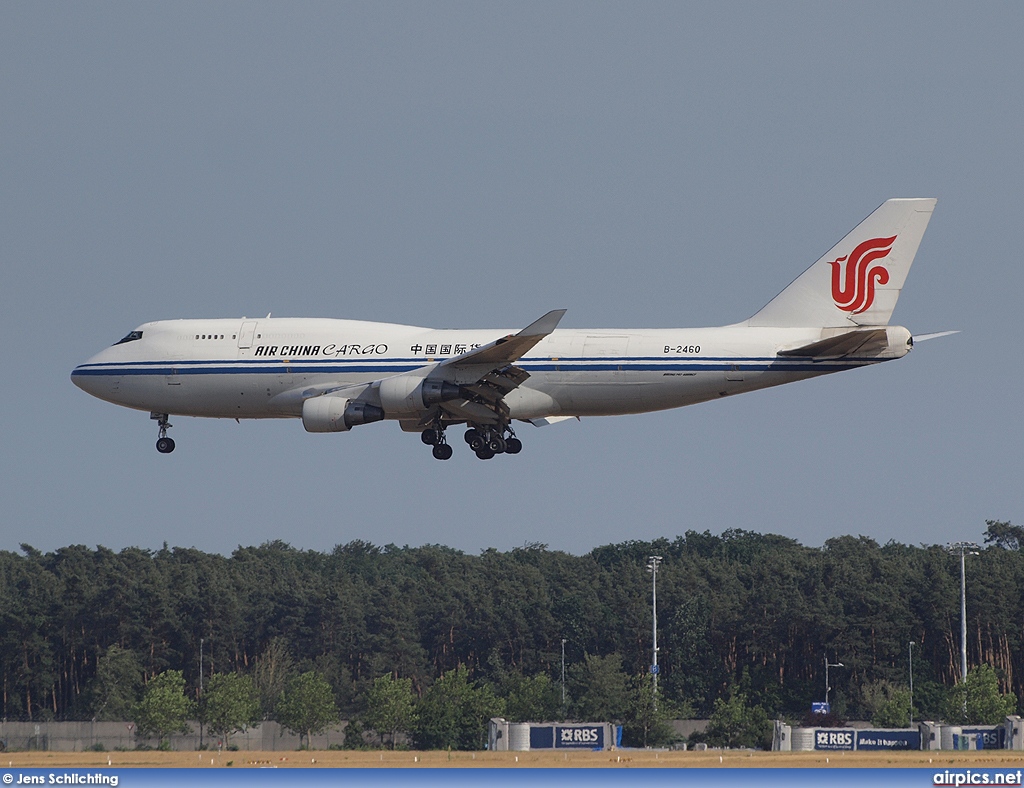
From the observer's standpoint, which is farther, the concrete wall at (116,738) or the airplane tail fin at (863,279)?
the concrete wall at (116,738)

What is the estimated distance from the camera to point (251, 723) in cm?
10125

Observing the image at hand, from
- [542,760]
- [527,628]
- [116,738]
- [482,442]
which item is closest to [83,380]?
[482,442]

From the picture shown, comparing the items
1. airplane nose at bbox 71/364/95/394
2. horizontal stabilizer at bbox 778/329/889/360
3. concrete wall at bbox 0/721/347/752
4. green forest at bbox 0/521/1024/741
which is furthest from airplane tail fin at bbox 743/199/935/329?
green forest at bbox 0/521/1024/741

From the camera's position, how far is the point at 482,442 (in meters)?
63.7

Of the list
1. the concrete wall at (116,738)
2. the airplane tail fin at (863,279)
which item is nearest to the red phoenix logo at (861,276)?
the airplane tail fin at (863,279)

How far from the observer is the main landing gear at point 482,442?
63.6 m

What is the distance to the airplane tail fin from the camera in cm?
6262

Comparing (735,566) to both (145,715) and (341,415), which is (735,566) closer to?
(145,715)

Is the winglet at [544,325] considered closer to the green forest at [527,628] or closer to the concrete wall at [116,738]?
the concrete wall at [116,738]

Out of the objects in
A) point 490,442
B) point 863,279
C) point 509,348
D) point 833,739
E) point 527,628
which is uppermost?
point 863,279

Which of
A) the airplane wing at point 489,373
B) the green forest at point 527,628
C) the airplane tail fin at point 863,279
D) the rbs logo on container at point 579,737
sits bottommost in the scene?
the rbs logo on container at point 579,737

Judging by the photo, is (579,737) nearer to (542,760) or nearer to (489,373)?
(542,760)

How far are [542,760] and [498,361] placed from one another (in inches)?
688

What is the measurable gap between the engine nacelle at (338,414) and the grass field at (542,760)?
39.5 feet
